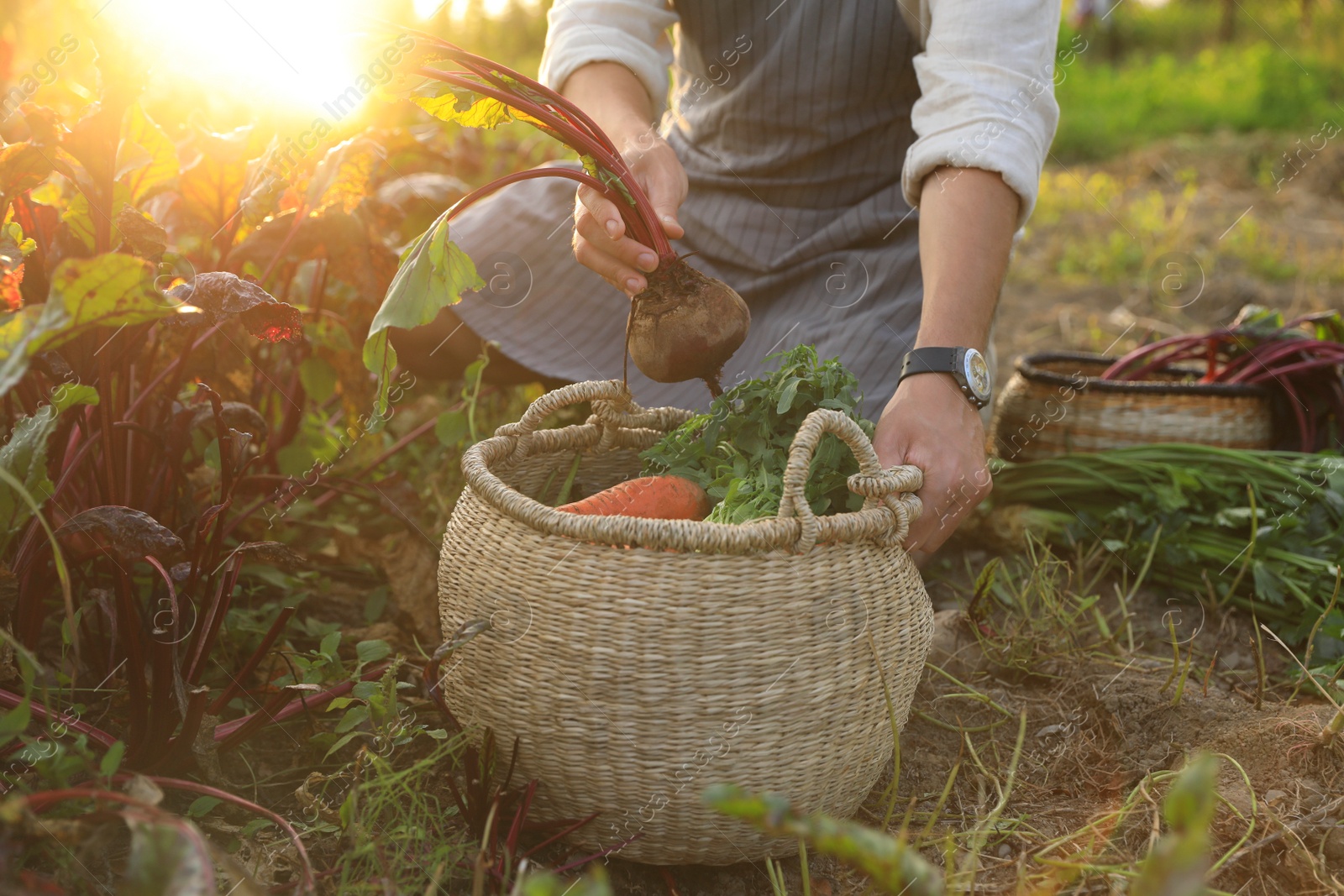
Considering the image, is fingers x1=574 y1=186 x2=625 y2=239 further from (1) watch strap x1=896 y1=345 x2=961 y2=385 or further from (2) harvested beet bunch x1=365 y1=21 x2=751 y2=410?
(1) watch strap x1=896 y1=345 x2=961 y2=385

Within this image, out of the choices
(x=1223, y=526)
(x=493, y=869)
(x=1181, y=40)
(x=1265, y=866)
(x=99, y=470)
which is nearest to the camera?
(x=493, y=869)

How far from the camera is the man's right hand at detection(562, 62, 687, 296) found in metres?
1.52

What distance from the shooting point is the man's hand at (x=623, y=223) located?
151 centimetres

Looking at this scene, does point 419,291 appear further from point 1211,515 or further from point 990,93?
point 1211,515

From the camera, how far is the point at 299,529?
1.92 metres

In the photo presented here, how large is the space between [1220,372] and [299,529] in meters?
2.05

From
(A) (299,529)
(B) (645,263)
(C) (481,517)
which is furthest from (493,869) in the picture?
(A) (299,529)

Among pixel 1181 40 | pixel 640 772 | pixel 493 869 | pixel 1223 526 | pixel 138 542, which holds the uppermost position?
pixel 1181 40

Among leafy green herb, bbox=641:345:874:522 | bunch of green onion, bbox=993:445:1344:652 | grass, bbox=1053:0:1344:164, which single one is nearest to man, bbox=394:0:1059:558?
leafy green herb, bbox=641:345:874:522

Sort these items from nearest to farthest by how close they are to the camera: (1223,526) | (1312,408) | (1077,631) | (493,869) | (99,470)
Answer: (493,869)
(99,470)
(1077,631)
(1223,526)
(1312,408)

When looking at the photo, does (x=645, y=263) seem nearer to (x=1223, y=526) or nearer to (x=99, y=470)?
(x=99, y=470)

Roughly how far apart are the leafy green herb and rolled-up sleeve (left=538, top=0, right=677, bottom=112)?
90 cm

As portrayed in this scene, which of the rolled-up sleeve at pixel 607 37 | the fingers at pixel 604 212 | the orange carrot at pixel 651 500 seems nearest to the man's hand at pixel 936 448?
the orange carrot at pixel 651 500

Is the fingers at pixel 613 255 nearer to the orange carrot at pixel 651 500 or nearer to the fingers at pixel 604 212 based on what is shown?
the fingers at pixel 604 212
